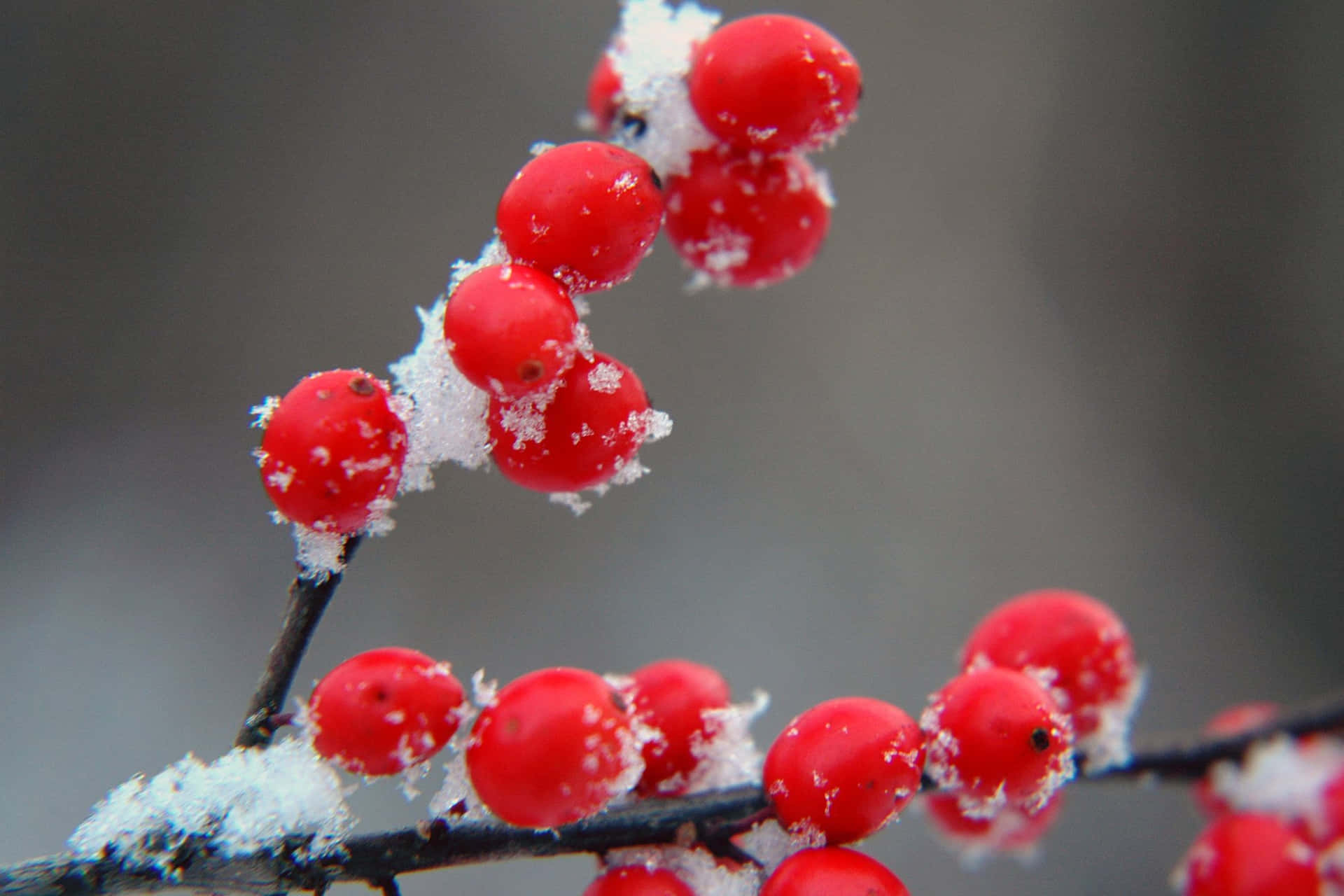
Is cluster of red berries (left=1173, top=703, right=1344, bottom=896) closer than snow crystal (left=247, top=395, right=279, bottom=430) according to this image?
No

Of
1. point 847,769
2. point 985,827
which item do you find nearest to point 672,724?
point 847,769

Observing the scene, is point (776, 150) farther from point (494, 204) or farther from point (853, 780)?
point (494, 204)

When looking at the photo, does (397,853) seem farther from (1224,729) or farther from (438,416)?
(1224,729)

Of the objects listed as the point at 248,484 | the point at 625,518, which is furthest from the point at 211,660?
the point at 625,518

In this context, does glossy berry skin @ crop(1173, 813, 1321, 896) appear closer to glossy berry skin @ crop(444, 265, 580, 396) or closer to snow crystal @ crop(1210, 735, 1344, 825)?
snow crystal @ crop(1210, 735, 1344, 825)

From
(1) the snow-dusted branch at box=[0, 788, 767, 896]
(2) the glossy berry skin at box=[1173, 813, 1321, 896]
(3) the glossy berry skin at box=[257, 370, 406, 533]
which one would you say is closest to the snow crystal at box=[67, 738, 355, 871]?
(1) the snow-dusted branch at box=[0, 788, 767, 896]

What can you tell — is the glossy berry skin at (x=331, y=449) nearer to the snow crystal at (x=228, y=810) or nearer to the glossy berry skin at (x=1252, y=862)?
the snow crystal at (x=228, y=810)

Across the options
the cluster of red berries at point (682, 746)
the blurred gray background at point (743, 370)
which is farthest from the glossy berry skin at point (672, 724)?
the blurred gray background at point (743, 370)
